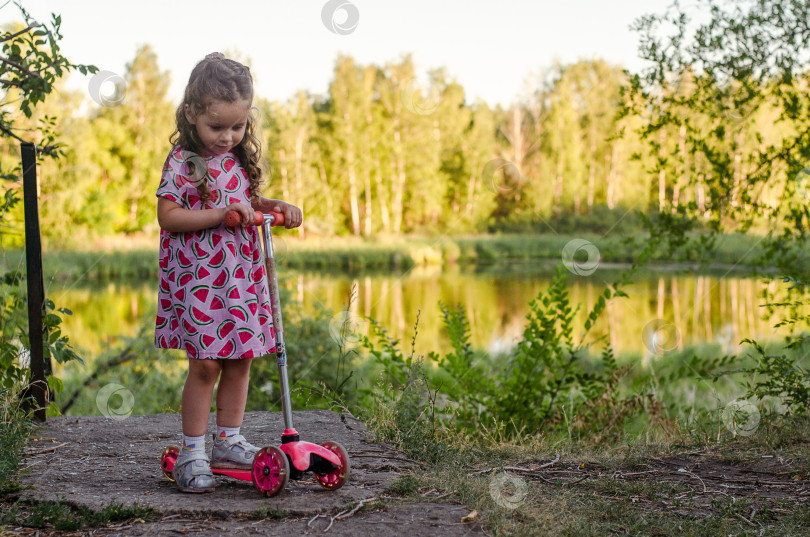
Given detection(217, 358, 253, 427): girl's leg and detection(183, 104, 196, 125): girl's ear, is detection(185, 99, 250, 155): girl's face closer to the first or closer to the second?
detection(183, 104, 196, 125): girl's ear

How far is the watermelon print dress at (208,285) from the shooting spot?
8.69ft

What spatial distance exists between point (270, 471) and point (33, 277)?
1877 millimetres

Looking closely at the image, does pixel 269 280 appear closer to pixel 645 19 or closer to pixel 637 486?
pixel 637 486

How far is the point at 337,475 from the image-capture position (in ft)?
8.52

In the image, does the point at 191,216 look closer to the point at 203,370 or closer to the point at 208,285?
the point at 208,285

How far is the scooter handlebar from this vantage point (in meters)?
2.51

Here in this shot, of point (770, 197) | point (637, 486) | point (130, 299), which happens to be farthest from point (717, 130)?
point (130, 299)

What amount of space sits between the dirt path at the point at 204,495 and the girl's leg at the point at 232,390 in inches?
10.2

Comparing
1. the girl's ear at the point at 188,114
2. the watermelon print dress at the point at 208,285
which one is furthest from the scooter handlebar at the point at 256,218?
the girl's ear at the point at 188,114

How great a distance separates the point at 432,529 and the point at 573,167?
89.1 ft

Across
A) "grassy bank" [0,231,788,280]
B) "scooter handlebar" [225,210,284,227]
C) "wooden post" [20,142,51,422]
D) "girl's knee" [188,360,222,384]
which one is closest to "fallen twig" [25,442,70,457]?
"wooden post" [20,142,51,422]

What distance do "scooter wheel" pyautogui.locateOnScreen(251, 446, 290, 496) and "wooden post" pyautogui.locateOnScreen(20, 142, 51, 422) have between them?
1.68m

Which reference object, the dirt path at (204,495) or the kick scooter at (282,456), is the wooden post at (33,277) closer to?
the dirt path at (204,495)

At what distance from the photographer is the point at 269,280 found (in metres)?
2.64
